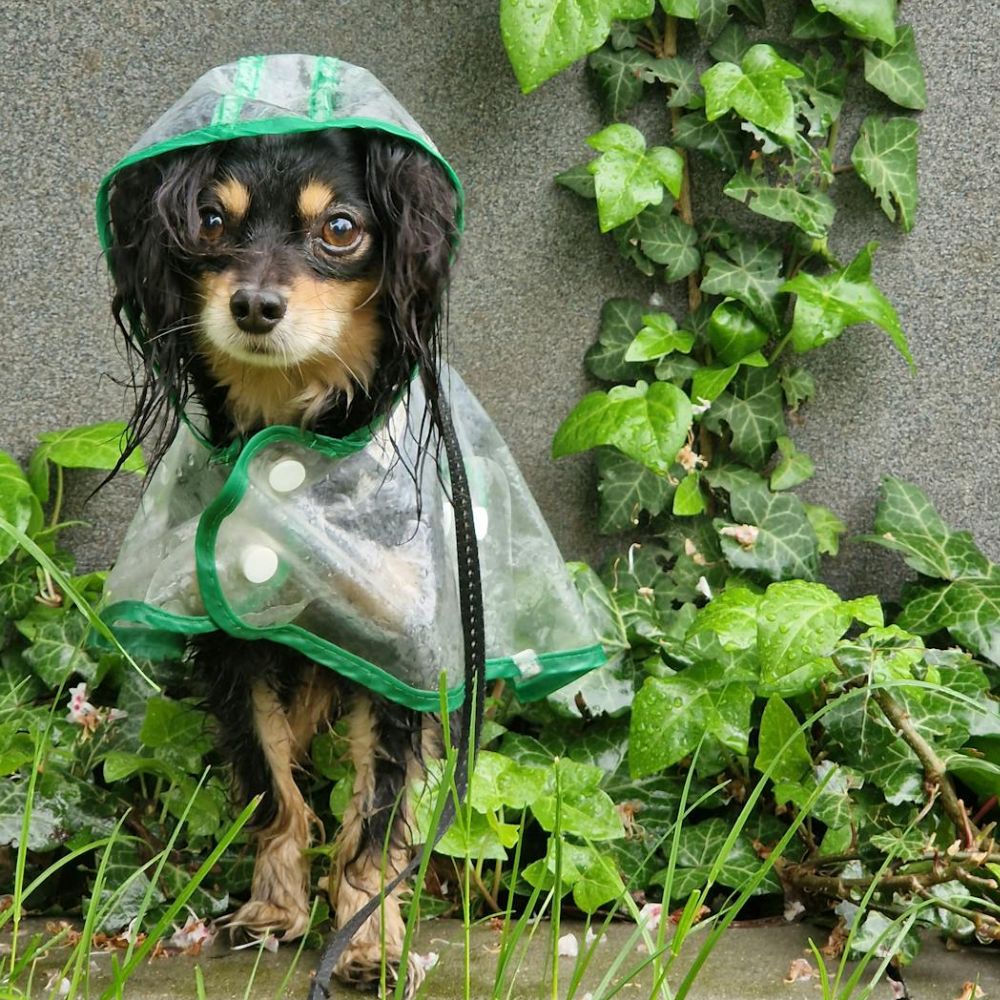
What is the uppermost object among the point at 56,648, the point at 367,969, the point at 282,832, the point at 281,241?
the point at 281,241

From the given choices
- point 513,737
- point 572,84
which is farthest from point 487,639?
point 572,84

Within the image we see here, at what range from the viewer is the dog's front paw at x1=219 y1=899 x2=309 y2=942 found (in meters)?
2.16

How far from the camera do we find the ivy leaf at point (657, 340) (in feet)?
9.60

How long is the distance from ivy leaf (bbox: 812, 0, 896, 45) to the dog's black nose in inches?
66.1

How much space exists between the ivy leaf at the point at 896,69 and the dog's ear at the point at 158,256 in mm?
1768

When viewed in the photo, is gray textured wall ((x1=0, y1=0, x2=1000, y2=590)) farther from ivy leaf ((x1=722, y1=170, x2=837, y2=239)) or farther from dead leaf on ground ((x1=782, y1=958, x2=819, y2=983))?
dead leaf on ground ((x1=782, y1=958, x2=819, y2=983))

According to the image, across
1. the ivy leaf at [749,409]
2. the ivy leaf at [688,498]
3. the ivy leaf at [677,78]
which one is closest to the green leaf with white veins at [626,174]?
the ivy leaf at [677,78]

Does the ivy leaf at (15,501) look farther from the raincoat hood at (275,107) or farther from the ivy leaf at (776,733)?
the ivy leaf at (776,733)

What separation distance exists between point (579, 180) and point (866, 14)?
752 mm

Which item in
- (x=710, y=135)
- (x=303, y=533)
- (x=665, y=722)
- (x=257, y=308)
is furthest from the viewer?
(x=710, y=135)

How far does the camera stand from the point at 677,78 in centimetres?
288

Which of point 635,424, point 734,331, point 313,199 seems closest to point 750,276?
point 734,331

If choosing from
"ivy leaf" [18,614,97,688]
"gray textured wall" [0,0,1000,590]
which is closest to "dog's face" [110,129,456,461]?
"ivy leaf" [18,614,97,688]

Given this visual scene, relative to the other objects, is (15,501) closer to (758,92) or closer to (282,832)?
(282,832)
